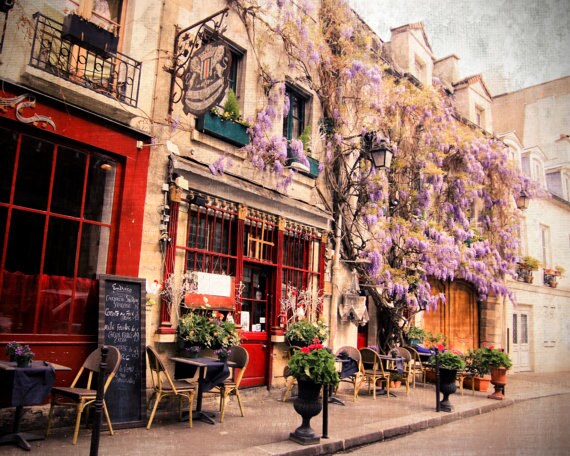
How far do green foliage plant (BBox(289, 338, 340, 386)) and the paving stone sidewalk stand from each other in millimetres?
820

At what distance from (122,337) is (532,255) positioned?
1800 cm

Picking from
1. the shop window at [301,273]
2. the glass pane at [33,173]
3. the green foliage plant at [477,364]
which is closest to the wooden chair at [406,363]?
the green foliage plant at [477,364]

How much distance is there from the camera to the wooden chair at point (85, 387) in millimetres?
5832

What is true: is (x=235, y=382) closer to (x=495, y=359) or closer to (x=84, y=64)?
(x=84, y=64)

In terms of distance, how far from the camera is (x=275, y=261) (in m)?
10.4

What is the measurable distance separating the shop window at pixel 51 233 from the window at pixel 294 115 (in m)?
4.94

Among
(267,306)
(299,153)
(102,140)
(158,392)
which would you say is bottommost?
(158,392)

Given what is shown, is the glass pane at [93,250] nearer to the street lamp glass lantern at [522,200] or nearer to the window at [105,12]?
the window at [105,12]

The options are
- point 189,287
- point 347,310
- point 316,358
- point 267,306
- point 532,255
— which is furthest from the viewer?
point 532,255

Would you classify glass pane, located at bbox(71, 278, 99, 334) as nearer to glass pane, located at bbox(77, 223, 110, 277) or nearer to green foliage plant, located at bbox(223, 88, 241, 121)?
glass pane, located at bbox(77, 223, 110, 277)

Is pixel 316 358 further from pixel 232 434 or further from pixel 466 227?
pixel 466 227

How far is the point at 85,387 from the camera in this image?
677 centimetres

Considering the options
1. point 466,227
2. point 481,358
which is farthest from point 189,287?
point 466,227

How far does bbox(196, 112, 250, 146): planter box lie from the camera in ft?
29.1
